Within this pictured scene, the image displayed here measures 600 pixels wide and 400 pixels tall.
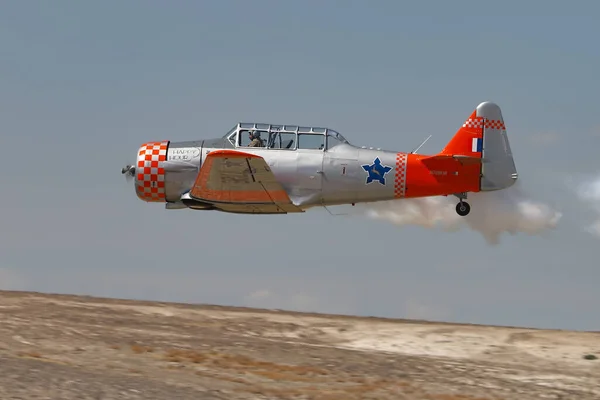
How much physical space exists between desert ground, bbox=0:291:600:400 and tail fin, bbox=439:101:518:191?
4.89m

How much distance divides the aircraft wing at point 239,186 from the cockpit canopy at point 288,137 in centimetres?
130

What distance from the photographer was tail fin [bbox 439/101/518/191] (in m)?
21.8

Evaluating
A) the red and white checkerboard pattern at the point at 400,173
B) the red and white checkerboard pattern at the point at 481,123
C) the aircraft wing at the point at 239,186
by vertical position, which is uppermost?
the red and white checkerboard pattern at the point at 481,123

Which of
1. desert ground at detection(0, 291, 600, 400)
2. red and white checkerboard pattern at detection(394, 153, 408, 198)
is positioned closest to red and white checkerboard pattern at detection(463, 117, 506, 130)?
red and white checkerboard pattern at detection(394, 153, 408, 198)

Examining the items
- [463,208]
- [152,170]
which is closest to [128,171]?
[152,170]

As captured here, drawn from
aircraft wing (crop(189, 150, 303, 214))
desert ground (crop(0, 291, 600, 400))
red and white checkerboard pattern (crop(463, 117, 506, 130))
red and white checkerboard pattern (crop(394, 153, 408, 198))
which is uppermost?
red and white checkerboard pattern (crop(463, 117, 506, 130))

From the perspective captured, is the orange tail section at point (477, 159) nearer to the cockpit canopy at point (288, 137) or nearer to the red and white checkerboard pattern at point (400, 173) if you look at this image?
the red and white checkerboard pattern at point (400, 173)

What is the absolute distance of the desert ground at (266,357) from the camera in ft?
38.0

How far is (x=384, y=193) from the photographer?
2180cm

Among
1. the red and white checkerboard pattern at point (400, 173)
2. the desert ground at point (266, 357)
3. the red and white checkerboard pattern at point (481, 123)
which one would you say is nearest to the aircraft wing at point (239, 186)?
the red and white checkerboard pattern at point (400, 173)

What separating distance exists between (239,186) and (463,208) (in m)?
6.23

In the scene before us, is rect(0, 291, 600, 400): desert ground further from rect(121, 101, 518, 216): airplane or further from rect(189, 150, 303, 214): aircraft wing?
rect(121, 101, 518, 216): airplane

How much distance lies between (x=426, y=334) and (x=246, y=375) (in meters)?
5.62

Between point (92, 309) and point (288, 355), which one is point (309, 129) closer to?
point (92, 309)
